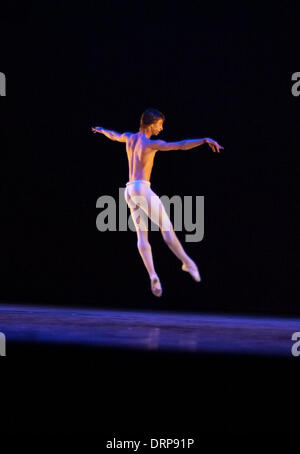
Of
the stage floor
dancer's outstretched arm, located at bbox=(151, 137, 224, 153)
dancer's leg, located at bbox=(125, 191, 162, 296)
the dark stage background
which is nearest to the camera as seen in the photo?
the stage floor

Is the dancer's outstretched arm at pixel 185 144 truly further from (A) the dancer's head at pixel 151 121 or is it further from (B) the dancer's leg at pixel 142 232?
(B) the dancer's leg at pixel 142 232

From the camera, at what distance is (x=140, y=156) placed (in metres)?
5.07

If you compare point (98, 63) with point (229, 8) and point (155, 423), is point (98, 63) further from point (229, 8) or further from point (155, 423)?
point (155, 423)

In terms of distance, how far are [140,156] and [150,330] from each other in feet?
5.20

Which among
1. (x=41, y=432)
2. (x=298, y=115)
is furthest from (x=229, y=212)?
(x=41, y=432)

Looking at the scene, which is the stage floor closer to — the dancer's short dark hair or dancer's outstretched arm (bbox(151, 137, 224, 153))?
dancer's outstretched arm (bbox(151, 137, 224, 153))

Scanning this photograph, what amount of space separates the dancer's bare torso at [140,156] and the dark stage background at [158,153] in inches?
38.5

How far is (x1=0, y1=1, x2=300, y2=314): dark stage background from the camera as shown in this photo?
5.71 meters

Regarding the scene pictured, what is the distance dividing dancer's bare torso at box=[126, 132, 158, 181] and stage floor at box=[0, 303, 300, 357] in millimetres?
1248

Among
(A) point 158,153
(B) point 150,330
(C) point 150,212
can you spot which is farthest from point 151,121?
(B) point 150,330

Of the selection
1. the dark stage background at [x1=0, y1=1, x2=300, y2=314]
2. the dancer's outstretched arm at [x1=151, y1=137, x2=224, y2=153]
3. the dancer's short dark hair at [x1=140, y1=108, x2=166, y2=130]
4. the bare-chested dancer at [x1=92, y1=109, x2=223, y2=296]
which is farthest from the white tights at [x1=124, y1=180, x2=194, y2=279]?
the dark stage background at [x1=0, y1=1, x2=300, y2=314]

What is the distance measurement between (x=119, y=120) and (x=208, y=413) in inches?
162

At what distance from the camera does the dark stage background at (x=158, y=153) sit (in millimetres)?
5707

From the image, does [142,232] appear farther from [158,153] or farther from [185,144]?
[158,153]
